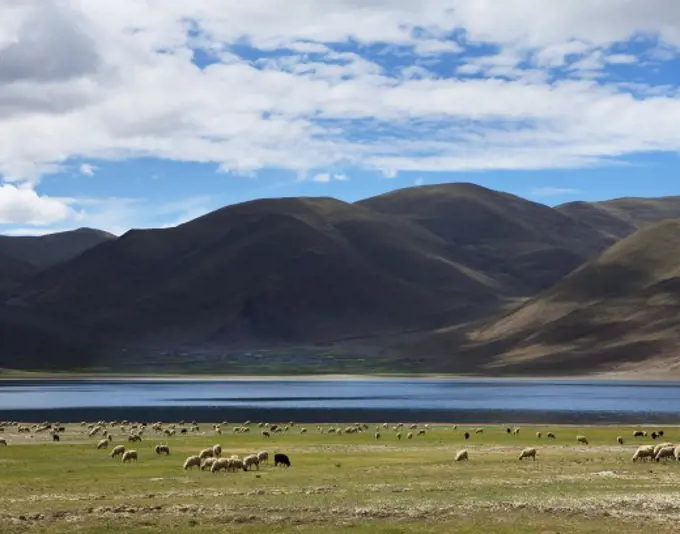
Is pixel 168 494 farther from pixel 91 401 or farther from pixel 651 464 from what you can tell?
pixel 91 401

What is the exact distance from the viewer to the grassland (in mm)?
30766

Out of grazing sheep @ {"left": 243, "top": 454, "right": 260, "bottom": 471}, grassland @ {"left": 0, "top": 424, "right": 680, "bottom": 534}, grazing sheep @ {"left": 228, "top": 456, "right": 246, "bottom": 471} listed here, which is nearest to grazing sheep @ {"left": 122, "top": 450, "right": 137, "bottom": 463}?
grassland @ {"left": 0, "top": 424, "right": 680, "bottom": 534}

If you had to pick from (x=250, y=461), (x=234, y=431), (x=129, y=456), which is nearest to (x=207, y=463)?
(x=250, y=461)

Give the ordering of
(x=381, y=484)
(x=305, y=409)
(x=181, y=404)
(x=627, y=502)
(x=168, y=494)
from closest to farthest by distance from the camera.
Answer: (x=627, y=502) < (x=168, y=494) < (x=381, y=484) < (x=305, y=409) < (x=181, y=404)

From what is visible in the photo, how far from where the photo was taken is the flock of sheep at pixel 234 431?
158ft

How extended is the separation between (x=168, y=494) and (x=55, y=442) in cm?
3545

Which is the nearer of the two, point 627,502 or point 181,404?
point 627,502

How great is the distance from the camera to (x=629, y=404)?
431 feet

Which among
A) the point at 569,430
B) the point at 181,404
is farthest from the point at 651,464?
the point at 181,404

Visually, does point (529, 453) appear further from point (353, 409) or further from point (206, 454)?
point (353, 409)

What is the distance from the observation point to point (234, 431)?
84188mm

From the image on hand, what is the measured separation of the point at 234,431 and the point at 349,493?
47807mm

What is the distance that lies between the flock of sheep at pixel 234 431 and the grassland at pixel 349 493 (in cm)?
88

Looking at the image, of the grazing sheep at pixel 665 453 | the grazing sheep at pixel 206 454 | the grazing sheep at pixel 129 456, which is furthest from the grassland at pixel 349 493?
the grazing sheep at pixel 206 454
